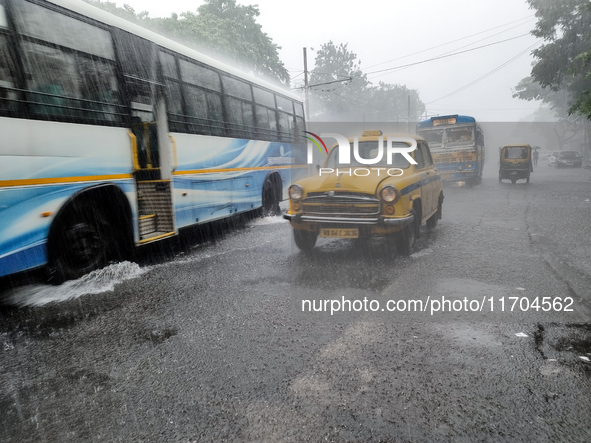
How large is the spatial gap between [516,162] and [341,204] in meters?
18.5

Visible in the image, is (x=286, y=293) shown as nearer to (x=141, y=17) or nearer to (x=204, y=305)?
(x=204, y=305)

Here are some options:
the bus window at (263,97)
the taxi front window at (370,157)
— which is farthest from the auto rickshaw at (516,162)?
the taxi front window at (370,157)

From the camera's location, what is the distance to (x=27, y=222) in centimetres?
484

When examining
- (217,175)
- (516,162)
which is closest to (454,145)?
(516,162)

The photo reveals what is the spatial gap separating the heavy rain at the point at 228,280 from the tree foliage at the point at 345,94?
2523 inches

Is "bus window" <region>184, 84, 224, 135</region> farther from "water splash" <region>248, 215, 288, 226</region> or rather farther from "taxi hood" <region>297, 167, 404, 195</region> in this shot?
"water splash" <region>248, 215, 288, 226</region>

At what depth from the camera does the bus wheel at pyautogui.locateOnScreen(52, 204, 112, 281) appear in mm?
5496

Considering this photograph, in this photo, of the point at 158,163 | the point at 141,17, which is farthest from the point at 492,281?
the point at 141,17

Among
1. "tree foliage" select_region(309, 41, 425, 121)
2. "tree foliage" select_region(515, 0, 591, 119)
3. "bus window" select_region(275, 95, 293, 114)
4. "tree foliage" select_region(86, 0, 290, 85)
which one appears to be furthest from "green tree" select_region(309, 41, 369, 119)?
"bus window" select_region(275, 95, 293, 114)

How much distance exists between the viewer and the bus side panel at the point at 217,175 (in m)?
7.59

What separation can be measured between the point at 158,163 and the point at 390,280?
402cm

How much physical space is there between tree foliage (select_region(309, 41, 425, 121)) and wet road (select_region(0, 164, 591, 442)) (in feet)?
218

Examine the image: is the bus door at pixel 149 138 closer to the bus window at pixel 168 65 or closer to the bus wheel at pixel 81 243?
the bus window at pixel 168 65

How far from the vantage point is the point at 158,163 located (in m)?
7.21
